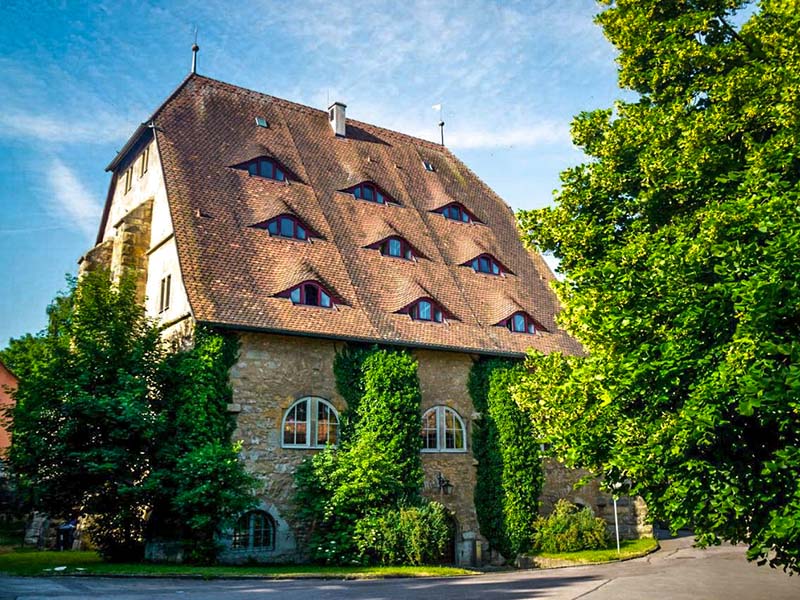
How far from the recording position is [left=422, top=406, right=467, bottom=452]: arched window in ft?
72.2

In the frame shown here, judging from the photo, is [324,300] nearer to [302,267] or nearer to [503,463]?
[302,267]

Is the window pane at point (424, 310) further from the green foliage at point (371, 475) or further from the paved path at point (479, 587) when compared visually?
the paved path at point (479, 587)

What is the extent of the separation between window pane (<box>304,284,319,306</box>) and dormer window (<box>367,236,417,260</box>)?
3.71m

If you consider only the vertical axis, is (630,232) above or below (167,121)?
below

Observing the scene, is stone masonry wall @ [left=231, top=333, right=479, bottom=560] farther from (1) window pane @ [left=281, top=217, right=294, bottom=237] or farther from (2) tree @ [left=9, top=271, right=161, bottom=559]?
(1) window pane @ [left=281, top=217, right=294, bottom=237]

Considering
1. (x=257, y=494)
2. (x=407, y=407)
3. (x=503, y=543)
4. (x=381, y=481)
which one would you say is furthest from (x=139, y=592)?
(x=503, y=543)

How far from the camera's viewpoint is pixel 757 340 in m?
9.20

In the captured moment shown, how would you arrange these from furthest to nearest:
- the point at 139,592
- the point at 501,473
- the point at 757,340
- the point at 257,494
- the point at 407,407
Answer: the point at 501,473
the point at 407,407
the point at 257,494
the point at 139,592
the point at 757,340

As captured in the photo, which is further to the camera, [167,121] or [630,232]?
[167,121]

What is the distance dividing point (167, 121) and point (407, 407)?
39.7 ft

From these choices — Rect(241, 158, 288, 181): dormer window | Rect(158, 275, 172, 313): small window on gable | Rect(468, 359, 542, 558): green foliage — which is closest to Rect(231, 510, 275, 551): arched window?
Rect(158, 275, 172, 313): small window on gable

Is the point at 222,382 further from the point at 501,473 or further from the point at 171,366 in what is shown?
the point at 501,473

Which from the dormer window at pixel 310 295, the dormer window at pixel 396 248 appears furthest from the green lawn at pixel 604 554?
the dormer window at pixel 396 248

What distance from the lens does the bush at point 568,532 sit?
72.0ft
